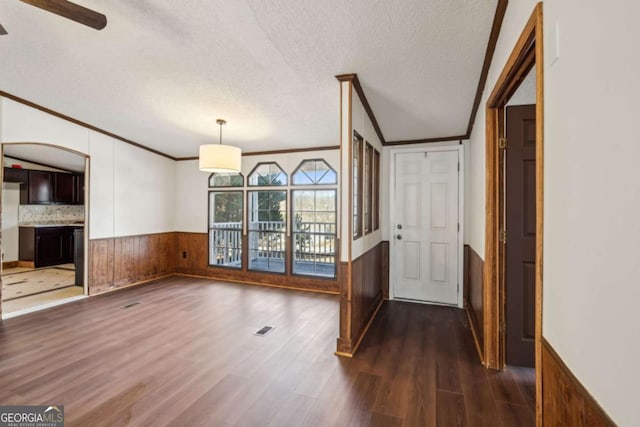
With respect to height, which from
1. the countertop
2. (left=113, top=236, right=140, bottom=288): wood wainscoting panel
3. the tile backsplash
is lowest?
(left=113, top=236, right=140, bottom=288): wood wainscoting panel

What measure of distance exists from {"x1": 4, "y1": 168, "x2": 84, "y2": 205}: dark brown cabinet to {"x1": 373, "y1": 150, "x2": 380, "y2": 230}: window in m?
7.15

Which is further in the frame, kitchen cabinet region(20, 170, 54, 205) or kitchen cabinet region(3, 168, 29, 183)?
kitchen cabinet region(20, 170, 54, 205)

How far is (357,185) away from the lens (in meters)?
2.91

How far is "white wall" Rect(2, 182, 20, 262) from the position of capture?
19.4ft

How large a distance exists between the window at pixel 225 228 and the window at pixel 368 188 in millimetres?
2744

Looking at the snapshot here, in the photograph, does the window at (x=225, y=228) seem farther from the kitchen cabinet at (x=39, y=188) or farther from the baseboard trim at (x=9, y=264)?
the baseboard trim at (x=9, y=264)

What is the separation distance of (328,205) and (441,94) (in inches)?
96.7

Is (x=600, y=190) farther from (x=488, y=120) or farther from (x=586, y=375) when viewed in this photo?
(x=488, y=120)

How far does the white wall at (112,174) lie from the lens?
11.8 ft

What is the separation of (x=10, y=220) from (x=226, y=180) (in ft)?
16.0

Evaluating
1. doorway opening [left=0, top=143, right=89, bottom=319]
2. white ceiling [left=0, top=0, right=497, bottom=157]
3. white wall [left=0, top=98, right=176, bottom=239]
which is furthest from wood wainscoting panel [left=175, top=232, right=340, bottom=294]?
white ceiling [left=0, top=0, right=497, bottom=157]

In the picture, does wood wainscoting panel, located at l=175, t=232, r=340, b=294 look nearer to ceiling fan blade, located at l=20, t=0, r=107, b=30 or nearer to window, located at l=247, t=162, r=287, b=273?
window, located at l=247, t=162, r=287, b=273

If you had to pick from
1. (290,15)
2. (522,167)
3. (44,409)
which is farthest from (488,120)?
(44,409)

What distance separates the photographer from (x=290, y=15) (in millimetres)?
1933
